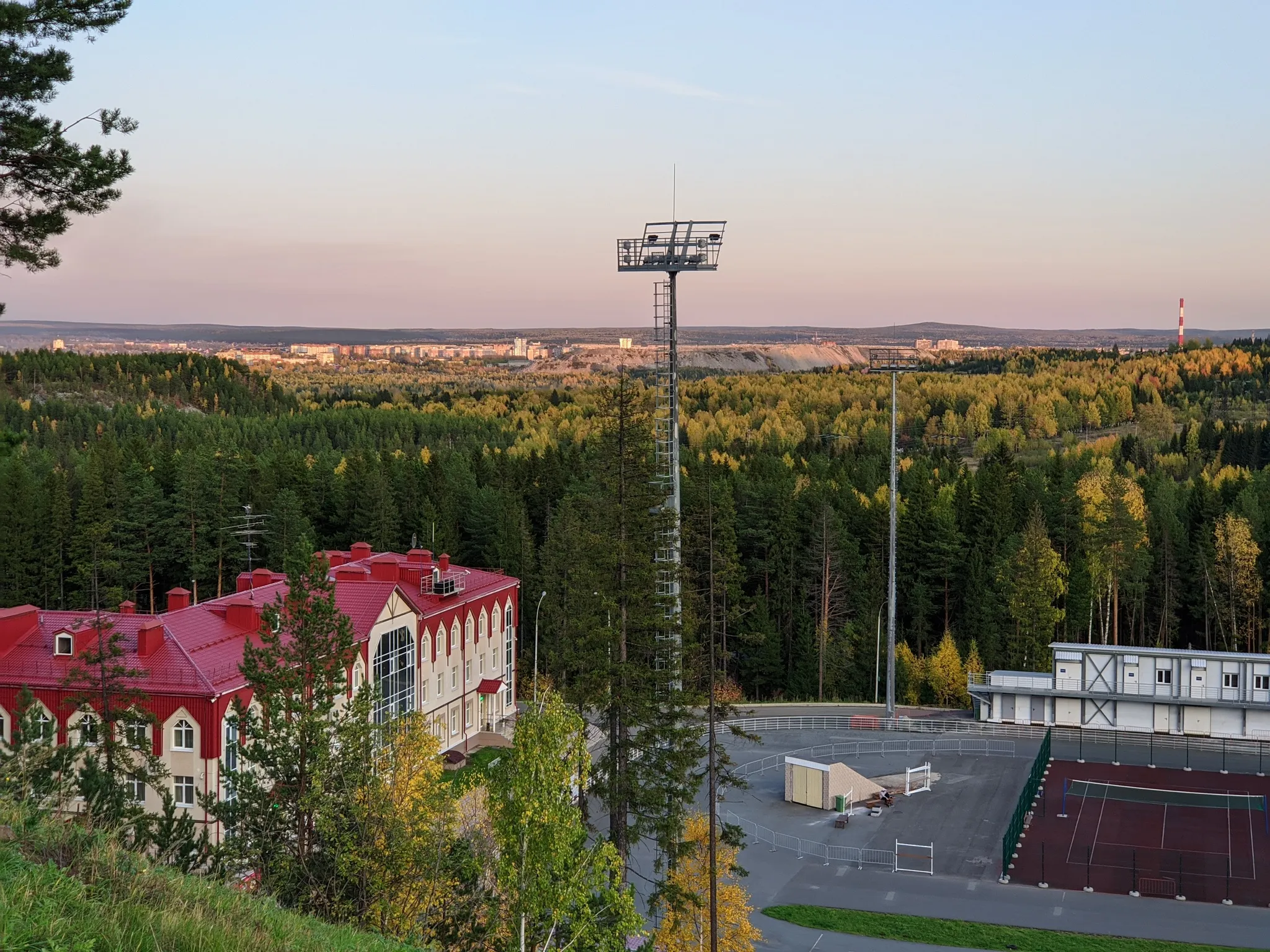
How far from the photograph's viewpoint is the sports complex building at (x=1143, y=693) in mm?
54844

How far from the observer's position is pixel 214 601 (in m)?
44.5

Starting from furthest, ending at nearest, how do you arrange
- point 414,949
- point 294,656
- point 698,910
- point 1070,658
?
point 1070,658, point 698,910, point 294,656, point 414,949

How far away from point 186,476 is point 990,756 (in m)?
44.3

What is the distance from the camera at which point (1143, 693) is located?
55.9 metres

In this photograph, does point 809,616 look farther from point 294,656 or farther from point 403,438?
point 403,438

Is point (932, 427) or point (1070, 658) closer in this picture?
point (1070, 658)

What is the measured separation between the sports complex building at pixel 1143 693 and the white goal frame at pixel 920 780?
9.60m

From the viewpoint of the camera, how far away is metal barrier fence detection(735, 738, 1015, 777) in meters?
53.8

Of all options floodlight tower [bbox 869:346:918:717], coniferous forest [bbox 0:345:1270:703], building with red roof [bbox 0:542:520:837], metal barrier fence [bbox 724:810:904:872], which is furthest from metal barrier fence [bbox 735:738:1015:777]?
building with red roof [bbox 0:542:520:837]

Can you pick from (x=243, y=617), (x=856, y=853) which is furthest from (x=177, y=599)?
(x=856, y=853)

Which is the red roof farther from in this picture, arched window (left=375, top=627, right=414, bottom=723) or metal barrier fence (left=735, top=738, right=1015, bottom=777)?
metal barrier fence (left=735, top=738, right=1015, bottom=777)

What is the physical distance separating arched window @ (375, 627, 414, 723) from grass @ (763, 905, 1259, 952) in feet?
54.9

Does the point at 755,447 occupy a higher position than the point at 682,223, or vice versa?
the point at 682,223

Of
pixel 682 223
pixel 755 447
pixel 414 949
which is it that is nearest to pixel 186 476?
pixel 682 223
